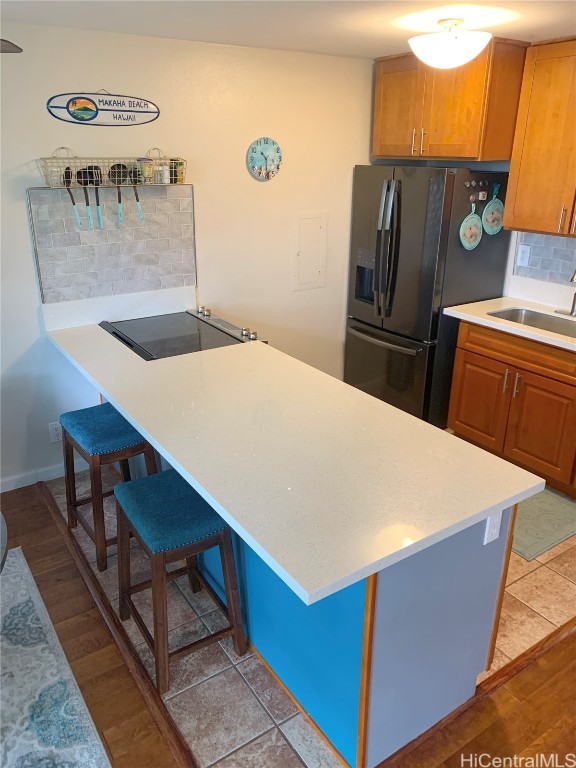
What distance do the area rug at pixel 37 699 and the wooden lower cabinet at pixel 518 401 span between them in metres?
2.49

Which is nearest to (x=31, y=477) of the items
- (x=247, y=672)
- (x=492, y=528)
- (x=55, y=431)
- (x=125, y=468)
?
(x=55, y=431)

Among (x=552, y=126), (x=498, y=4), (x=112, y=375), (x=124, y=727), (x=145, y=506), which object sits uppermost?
(x=498, y=4)

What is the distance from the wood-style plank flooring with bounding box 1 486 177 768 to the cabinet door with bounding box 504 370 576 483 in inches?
91.4

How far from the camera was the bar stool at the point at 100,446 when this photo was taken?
8.05 feet

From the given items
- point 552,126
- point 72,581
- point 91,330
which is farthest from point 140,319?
point 552,126

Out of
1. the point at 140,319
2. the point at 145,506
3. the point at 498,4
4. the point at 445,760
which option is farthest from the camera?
the point at 140,319

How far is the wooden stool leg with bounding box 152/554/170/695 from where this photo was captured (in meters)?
1.90

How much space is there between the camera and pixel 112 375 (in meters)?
2.45

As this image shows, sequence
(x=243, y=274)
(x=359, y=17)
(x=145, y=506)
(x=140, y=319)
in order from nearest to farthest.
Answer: (x=145, y=506) → (x=359, y=17) → (x=140, y=319) → (x=243, y=274)

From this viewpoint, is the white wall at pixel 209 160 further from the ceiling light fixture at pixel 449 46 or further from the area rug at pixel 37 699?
the ceiling light fixture at pixel 449 46

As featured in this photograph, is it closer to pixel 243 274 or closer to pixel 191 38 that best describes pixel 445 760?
pixel 243 274

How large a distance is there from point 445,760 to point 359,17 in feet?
8.92

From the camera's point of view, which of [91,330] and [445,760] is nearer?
[445,760]

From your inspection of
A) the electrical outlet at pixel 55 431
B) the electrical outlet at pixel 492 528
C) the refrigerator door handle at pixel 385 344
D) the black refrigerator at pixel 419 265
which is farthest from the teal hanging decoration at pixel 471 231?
the electrical outlet at pixel 55 431
